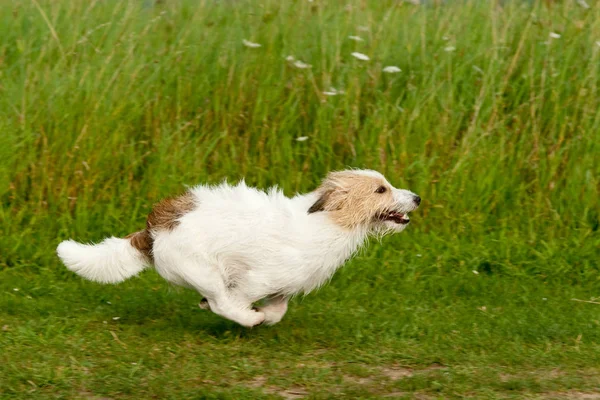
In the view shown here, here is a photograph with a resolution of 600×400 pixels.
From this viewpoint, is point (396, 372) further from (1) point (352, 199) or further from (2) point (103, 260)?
(2) point (103, 260)

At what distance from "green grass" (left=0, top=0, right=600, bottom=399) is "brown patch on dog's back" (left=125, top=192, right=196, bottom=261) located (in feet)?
1.93

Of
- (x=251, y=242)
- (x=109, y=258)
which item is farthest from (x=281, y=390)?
(x=109, y=258)

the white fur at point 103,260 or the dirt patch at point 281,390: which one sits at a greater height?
the white fur at point 103,260

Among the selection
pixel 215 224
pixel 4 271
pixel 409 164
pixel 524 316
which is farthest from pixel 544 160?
pixel 4 271

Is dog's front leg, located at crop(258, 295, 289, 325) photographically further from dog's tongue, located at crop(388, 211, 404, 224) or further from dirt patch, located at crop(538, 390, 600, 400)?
dirt patch, located at crop(538, 390, 600, 400)

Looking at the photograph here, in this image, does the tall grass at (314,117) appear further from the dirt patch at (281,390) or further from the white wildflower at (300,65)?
the dirt patch at (281,390)

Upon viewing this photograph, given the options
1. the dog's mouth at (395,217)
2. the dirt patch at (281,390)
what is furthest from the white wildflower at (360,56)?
the dirt patch at (281,390)

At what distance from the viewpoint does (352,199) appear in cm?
583

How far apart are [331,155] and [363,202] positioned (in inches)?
95.3

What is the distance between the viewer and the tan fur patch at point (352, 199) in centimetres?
580

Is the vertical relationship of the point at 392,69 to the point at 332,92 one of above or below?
above

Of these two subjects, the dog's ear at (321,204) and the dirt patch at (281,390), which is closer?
the dirt patch at (281,390)

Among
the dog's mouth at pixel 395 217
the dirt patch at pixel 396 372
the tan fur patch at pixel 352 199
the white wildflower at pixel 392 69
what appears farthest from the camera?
the white wildflower at pixel 392 69

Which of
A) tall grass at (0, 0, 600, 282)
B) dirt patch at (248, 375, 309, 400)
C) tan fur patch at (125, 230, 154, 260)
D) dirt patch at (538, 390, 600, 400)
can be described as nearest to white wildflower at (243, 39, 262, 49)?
tall grass at (0, 0, 600, 282)
